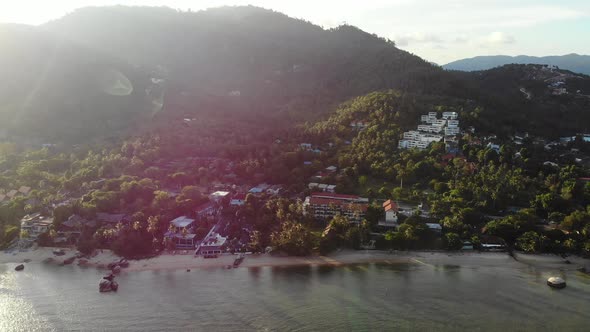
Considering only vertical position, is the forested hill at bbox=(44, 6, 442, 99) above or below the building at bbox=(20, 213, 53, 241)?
above

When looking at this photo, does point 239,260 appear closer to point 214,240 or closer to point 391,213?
point 214,240

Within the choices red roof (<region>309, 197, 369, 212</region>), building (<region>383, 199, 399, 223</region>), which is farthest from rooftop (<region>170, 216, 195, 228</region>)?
building (<region>383, 199, 399, 223</region>)

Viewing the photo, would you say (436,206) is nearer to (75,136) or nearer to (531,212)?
(531,212)

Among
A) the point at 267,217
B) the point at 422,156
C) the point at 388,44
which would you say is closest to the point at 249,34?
the point at 388,44

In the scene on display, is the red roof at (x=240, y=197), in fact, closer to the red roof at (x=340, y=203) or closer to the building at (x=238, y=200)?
the building at (x=238, y=200)

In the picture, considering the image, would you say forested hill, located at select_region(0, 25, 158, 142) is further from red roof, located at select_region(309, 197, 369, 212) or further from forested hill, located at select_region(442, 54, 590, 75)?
forested hill, located at select_region(442, 54, 590, 75)

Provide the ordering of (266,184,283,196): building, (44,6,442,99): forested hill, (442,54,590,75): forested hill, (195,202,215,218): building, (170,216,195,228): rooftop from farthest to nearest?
1. (442,54,590,75): forested hill
2. (44,6,442,99): forested hill
3. (266,184,283,196): building
4. (195,202,215,218): building
5. (170,216,195,228): rooftop

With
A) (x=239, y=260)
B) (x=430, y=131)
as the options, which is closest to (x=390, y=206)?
(x=239, y=260)
